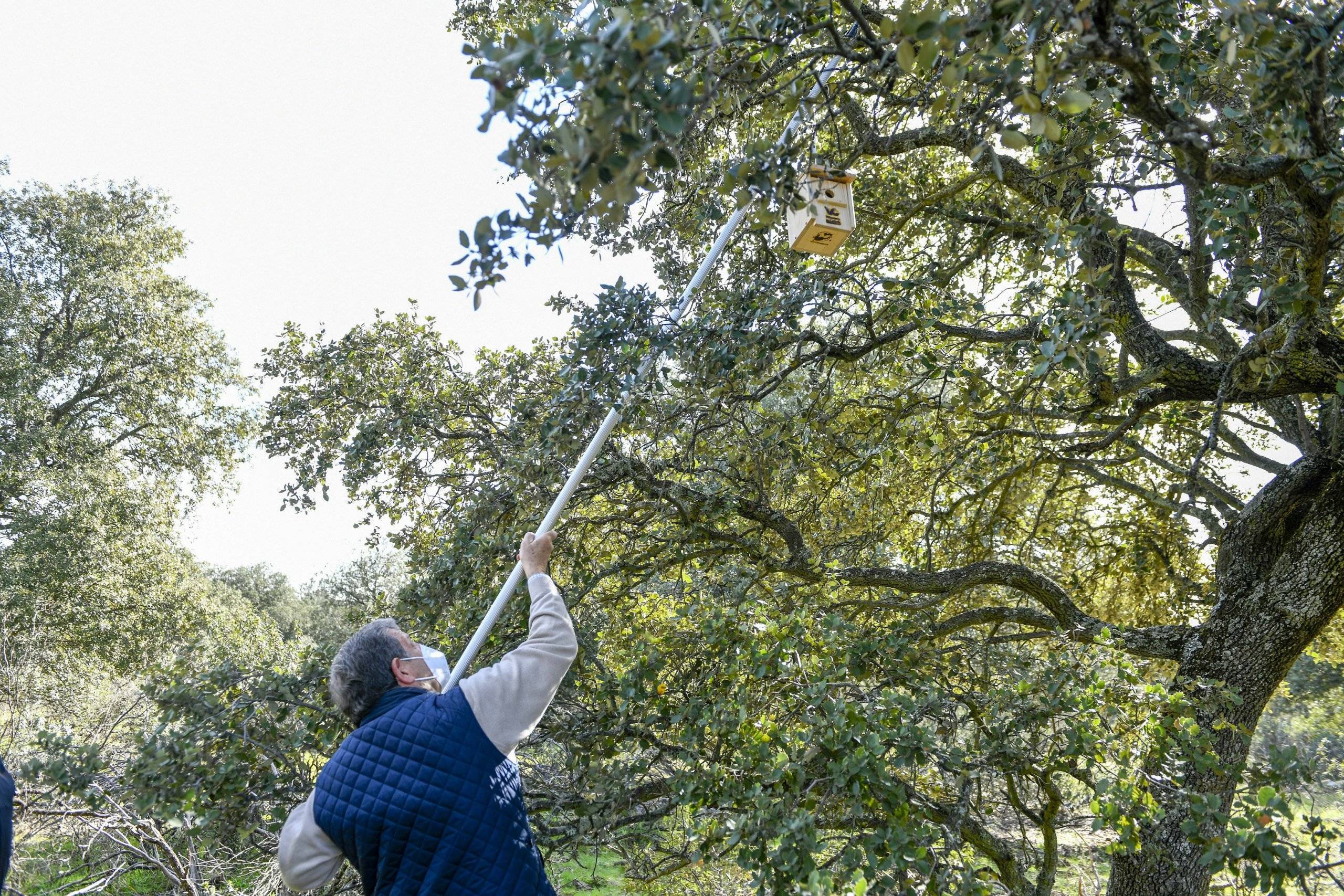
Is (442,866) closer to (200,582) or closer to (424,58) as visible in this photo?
(424,58)

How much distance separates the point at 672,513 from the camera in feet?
14.0

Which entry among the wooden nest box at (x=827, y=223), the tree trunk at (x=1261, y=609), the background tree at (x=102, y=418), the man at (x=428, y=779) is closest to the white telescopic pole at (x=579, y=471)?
the man at (x=428, y=779)

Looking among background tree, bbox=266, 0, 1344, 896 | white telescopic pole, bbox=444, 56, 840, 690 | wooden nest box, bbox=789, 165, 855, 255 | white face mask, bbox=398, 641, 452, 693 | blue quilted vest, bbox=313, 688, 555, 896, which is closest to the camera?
background tree, bbox=266, 0, 1344, 896

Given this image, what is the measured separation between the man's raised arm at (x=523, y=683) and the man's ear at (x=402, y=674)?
0.21 m

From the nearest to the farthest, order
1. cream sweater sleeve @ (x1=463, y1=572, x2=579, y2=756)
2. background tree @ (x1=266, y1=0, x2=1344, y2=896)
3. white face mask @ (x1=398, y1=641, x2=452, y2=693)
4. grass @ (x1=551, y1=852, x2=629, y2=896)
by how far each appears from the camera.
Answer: background tree @ (x1=266, y1=0, x2=1344, y2=896) < cream sweater sleeve @ (x1=463, y1=572, x2=579, y2=756) < white face mask @ (x1=398, y1=641, x2=452, y2=693) < grass @ (x1=551, y1=852, x2=629, y2=896)

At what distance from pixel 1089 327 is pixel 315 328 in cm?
406

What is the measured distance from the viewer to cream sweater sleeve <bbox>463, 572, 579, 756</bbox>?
2.17 metres

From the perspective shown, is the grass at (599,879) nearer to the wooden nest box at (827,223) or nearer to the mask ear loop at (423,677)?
the mask ear loop at (423,677)

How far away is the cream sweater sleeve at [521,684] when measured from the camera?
2.17 metres

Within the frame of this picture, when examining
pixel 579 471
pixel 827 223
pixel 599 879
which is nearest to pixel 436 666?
pixel 579 471

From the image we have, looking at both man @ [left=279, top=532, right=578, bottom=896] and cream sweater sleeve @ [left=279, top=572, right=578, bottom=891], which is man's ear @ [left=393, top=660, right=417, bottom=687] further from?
cream sweater sleeve @ [left=279, top=572, right=578, bottom=891]

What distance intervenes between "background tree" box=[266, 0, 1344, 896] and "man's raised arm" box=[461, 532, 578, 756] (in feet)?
2.14

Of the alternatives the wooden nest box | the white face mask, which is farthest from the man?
the wooden nest box

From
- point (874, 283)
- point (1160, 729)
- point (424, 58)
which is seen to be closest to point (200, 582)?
point (424, 58)
